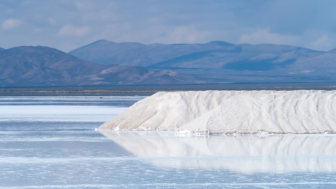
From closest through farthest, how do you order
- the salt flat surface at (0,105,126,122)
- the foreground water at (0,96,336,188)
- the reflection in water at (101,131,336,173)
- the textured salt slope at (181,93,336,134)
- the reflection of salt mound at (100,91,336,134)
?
the foreground water at (0,96,336,188) < the reflection in water at (101,131,336,173) < the textured salt slope at (181,93,336,134) < the reflection of salt mound at (100,91,336,134) < the salt flat surface at (0,105,126,122)

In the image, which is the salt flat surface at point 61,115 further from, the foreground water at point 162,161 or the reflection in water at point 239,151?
the reflection in water at point 239,151

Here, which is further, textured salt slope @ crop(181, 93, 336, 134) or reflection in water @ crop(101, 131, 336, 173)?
textured salt slope @ crop(181, 93, 336, 134)

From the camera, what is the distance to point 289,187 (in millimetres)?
9398

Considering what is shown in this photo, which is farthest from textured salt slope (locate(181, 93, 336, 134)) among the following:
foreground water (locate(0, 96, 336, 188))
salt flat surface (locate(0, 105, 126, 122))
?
salt flat surface (locate(0, 105, 126, 122))

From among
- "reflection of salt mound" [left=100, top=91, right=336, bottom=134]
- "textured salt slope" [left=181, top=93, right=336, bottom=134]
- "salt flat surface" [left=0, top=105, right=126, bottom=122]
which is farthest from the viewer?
"salt flat surface" [left=0, top=105, right=126, bottom=122]

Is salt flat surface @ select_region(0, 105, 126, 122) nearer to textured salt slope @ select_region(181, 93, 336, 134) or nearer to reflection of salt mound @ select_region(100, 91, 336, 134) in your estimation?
reflection of salt mound @ select_region(100, 91, 336, 134)

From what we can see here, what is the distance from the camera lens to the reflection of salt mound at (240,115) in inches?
747

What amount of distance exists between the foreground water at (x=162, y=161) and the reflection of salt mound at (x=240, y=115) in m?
1.30

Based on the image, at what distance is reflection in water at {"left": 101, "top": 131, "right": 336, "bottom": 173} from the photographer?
11.7 metres

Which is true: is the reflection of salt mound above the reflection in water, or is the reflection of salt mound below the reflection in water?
above

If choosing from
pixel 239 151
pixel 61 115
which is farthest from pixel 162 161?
pixel 61 115

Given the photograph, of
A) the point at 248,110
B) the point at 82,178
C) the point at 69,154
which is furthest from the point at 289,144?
the point at 82,178

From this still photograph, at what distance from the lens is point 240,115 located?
1938cm

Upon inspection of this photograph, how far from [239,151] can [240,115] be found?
550 cm
